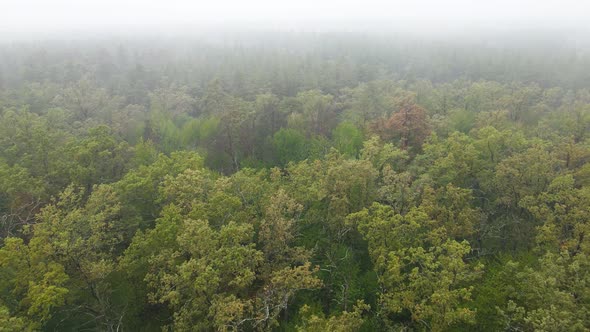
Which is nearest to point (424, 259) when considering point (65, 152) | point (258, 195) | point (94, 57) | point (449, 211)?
point (449, 211)

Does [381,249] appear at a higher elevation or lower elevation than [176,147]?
higher

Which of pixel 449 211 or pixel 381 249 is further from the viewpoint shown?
pixel 449 211

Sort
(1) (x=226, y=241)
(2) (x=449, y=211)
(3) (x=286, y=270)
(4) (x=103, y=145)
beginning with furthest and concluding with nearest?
(4) (x=103, y=145)
(2) (x=449, y=211)
(1) (x=226, y=241)
(3) (x=286, y=270)

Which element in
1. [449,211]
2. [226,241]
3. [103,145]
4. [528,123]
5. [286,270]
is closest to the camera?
[286,270]

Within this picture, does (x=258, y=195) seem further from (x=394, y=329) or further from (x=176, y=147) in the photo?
(x=176, y=147)

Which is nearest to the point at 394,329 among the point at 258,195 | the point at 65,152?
the point at 258,195

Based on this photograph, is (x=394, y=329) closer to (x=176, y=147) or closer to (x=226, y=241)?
(x=226, y=241)
